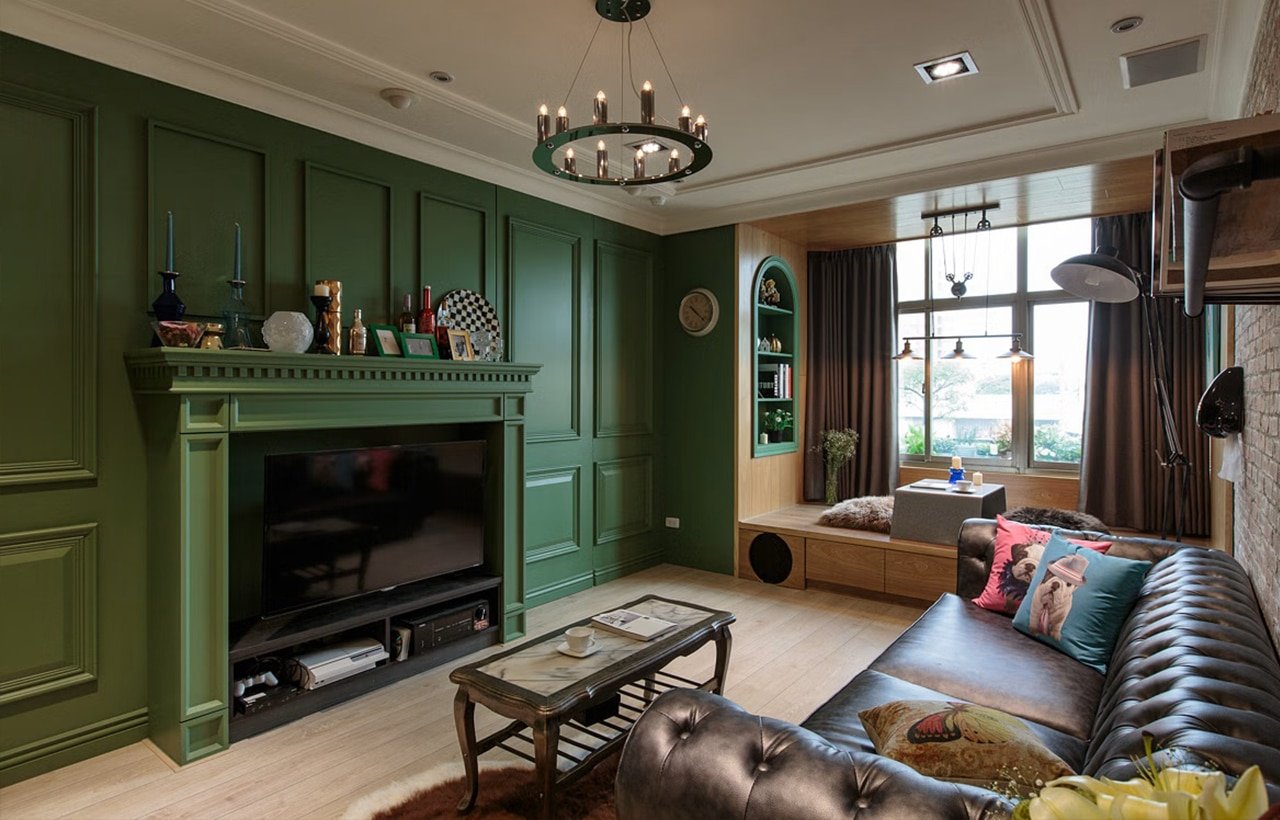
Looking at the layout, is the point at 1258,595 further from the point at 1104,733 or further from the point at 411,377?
the point at 411,377

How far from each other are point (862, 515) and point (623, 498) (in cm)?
173

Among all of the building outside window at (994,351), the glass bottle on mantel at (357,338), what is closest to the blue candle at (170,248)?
the glass bottle on mantel at (357,338)

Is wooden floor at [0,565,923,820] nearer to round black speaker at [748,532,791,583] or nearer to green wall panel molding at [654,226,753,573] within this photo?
round black speaker at [748,532,791,583]

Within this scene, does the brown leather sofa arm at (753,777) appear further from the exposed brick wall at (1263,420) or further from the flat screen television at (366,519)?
the flat screen television at (366,519)

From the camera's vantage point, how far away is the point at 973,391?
5.49 meters

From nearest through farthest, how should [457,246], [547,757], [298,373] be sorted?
[547,757] < [298,373] < [457,246]

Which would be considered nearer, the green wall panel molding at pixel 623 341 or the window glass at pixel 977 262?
the green wall panel molding at pixel 623 341

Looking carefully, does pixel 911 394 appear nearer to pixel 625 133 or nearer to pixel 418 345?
pixel 418 345

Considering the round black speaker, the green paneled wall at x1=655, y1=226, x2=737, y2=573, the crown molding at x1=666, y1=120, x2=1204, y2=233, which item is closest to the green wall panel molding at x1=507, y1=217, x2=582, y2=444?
the green paneled wall at x1=655, y1=226, x2=737, y2=573

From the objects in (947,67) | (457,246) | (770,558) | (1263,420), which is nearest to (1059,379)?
(770,558)

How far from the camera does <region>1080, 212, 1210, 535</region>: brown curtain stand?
4500 mm

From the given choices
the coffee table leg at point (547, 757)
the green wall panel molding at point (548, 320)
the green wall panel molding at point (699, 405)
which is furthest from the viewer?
the green wall panel molding at point (699, 405)

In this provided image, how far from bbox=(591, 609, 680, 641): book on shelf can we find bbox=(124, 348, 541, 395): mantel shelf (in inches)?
57.7

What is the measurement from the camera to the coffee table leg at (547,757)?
201 centimetres
